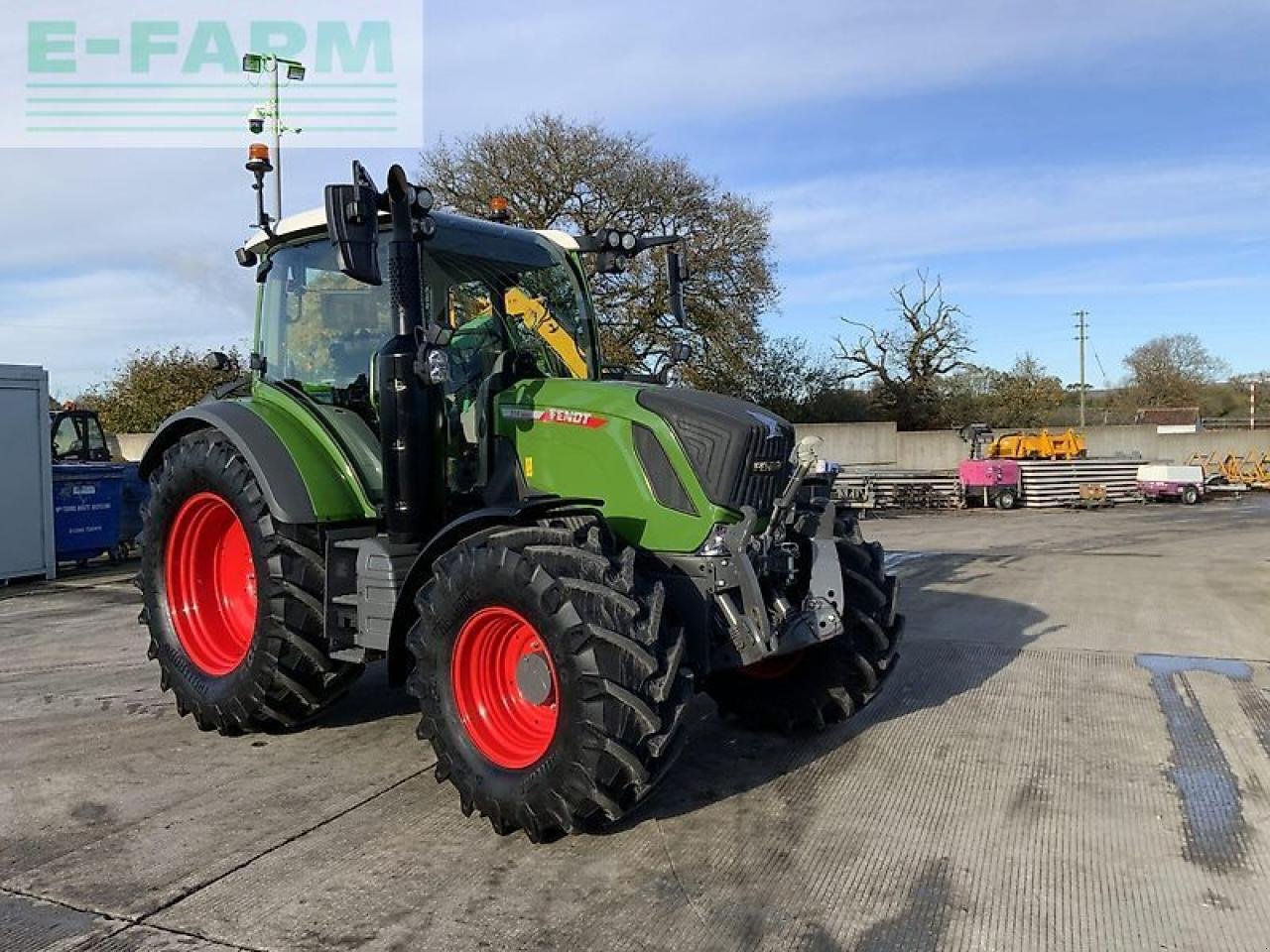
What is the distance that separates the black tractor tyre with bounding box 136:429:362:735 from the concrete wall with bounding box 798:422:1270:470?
28.2 metres

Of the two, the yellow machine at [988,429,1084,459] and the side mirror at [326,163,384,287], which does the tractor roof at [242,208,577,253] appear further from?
the yellow machine at [988,429,1084,459]

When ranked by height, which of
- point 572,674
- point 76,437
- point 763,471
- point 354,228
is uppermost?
point 354,228

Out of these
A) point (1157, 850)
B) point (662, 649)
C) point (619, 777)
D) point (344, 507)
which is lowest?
point (1157, 850)

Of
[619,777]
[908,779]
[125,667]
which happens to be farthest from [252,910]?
[125,667]

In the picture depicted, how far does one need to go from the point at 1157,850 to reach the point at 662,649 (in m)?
2.01

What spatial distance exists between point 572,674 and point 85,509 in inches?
457

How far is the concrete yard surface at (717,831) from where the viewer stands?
322 cm

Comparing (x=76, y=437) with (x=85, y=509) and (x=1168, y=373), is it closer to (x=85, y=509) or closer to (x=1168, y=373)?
(x=85, y=509)

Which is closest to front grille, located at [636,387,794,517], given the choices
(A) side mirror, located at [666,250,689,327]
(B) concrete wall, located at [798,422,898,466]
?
(A) side mirror, located at [666,250,689,327]

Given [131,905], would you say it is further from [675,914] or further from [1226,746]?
[1226,746]

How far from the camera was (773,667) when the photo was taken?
5.13 meters

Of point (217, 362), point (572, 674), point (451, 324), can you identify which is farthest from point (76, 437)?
point (572, 674)

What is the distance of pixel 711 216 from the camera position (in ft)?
82.7

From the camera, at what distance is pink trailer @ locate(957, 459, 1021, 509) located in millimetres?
23562
